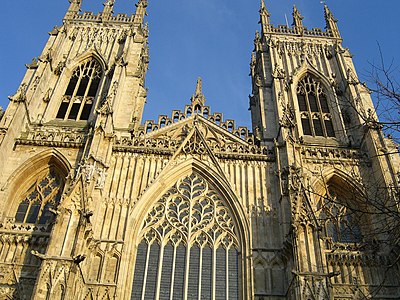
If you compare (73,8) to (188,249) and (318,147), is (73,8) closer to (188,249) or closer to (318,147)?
(318,147)

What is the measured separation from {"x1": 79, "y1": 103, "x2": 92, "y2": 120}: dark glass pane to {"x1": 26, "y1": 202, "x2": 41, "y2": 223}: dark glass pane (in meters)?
5.78

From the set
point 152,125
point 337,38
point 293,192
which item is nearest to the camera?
point 293,192

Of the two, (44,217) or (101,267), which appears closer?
(101,267)

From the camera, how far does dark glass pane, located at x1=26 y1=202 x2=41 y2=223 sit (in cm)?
1679

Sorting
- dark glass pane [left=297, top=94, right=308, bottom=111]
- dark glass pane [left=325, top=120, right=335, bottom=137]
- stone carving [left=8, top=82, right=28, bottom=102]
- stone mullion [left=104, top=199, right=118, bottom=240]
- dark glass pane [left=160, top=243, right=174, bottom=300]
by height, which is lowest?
dark glass pane [left=160, top=243, right=174, bottom=300]

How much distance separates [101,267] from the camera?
14.5m

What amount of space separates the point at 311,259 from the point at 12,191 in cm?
1116

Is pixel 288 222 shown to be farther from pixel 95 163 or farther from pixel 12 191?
pixel 12 191

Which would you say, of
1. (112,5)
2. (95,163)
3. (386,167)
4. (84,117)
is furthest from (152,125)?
(112,5)

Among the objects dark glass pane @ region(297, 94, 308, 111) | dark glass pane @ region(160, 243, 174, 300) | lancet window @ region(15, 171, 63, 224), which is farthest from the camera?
dark glass pane @ region(297, 94, 308, 111)

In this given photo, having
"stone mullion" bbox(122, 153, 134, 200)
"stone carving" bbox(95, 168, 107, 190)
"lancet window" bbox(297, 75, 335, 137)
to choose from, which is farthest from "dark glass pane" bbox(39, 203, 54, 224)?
"lancet window" bbox(297, 75, 335, 137)

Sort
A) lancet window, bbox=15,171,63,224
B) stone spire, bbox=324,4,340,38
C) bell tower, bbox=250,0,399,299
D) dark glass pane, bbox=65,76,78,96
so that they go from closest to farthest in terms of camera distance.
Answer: bell tower, bbox=250,0,399,299, lancet window, bbox=15,171,63,224, dark glass pane, bbox=65,76,78,96, stone spire, bbox=324,4,340,38

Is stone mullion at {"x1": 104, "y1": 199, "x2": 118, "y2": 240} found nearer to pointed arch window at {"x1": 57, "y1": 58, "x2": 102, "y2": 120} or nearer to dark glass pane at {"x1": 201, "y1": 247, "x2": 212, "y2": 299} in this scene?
dark glass pane at {"x1": 201, "y1": 247, "x2": 212, "y2": 299}

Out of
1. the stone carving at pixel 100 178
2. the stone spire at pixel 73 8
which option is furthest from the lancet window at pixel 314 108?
the stone spire at pixel 73 8
